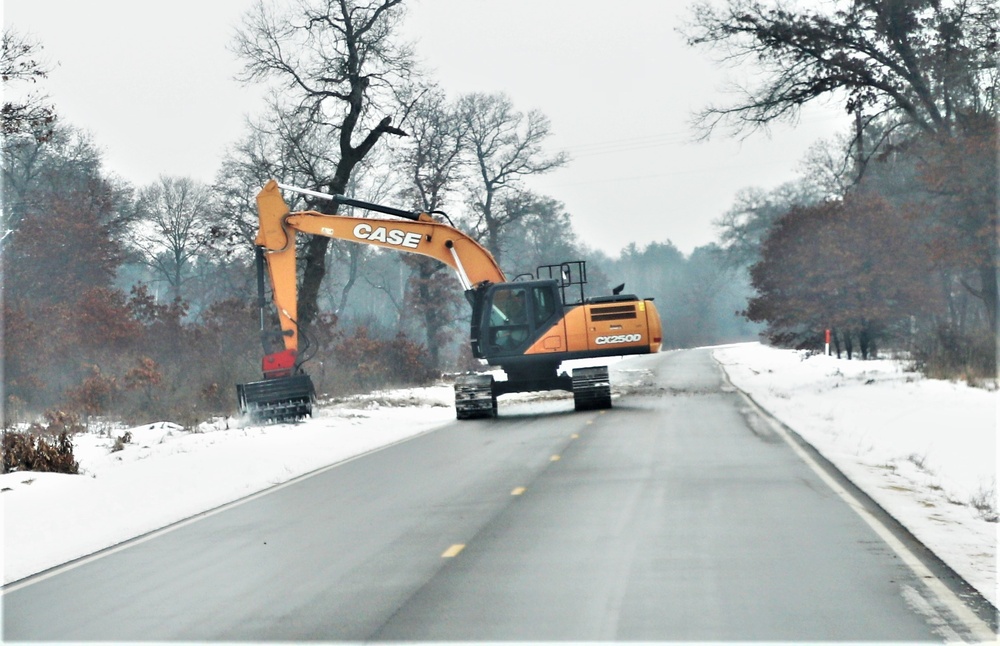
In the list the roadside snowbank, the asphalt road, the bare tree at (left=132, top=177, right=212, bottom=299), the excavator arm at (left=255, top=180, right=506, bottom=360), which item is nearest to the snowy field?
the roadside snowbank

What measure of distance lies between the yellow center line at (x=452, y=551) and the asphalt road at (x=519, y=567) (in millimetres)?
28

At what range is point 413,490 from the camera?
14.5 m

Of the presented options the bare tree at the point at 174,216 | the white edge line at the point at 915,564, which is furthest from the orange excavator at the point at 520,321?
the bare tree at the point at 174,216

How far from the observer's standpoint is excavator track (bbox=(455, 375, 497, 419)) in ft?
87.7

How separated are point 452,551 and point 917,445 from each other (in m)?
10.5

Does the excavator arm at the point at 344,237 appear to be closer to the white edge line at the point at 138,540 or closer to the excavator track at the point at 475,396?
the excavator track at the point at 475,396

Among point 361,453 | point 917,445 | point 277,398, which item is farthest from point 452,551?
point 277,398

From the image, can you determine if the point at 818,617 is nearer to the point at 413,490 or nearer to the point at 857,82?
the point at 413,490

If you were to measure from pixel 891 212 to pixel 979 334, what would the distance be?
45.7ft

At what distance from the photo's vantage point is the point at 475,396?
26.8 meters

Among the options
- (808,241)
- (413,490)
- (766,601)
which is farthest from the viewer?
(808,241)

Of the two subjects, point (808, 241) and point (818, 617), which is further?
point (808, 241)

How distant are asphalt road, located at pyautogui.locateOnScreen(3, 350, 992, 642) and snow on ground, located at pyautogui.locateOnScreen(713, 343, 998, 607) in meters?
0.61

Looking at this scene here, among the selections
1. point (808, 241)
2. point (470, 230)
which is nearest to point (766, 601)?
point (808, 241)
